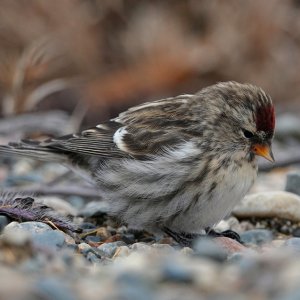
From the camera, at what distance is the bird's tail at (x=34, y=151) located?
3908mm

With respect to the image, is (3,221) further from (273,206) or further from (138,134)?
(273,206)

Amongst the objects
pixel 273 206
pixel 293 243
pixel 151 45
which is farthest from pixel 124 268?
pixel 151 45

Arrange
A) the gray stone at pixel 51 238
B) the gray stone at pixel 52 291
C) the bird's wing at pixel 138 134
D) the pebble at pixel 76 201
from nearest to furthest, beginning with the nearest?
the gray stone at pixel 52 291 → the gray stone at pixel 51 238 → the bird's wing at pixel 138 134 → the pebble at pixel 76 201

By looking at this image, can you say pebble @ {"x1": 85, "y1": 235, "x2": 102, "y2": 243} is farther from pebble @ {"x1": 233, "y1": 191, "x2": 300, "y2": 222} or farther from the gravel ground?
pebble @ {"x1": 233, "y1": 191, "x2": 300, "y2": 222}

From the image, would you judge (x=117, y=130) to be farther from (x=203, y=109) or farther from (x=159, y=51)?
(x=159, y=51)

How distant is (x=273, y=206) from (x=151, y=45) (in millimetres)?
3702

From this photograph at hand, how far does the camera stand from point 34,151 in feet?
12.9

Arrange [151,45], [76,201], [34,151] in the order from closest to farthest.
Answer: [34,151] → [76,201] → [151,45]

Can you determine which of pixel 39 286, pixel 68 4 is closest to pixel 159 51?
pixel 68 4

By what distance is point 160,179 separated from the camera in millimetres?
3346

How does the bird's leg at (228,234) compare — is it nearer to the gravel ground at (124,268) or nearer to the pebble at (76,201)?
the gravel ground at (124,268)

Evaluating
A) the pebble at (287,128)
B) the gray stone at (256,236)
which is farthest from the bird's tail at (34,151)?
the pebble at (287,128)

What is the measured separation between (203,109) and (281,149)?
1944 millimetres

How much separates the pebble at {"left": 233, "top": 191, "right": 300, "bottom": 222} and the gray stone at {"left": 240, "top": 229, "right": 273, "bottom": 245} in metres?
0.11
